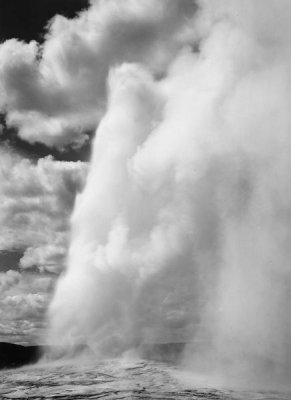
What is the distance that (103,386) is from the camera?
5672cm

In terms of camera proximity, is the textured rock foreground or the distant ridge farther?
the distant ridge

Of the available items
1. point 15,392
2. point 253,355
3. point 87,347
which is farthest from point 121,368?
point 87,347

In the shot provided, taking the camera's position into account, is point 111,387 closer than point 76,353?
Yes

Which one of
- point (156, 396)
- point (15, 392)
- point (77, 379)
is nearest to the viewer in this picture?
point (156, 396)

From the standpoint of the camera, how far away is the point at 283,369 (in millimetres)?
94938

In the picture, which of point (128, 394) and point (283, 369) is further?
point (283, 369)

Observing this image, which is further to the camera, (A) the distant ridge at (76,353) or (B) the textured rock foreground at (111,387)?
(A) the distant ridge at (76,353)

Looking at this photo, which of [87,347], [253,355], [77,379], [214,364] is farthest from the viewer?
[87,347]

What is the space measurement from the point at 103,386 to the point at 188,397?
13468 millimetres

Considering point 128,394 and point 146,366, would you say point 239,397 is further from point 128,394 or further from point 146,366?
point 146,366

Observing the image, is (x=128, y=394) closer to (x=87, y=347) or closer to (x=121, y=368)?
(x=121, y=368)

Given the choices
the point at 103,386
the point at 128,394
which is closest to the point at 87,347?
the point at 103,386

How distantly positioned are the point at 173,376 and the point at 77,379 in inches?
674

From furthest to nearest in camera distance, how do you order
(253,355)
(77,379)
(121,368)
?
(253,355) < (121,368) < (77,379)
